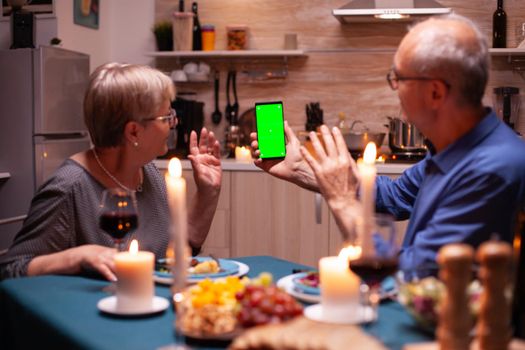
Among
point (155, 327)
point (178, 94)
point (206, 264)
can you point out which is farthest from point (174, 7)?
point (155, 327)

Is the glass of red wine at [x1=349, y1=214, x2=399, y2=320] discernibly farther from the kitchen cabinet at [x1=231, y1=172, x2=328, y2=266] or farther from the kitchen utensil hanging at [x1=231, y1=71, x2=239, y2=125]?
the kitchen utensil hanging at [x1=231, y1=71, x2=239, y2=125]

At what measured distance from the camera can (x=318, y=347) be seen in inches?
44.2

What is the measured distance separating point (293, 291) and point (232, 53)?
130 inches

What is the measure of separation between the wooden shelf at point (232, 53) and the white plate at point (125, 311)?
3276mm

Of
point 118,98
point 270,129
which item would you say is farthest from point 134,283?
point 270,129

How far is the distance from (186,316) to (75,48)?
3708 mm

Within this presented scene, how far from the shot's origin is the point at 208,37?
5.01 metres

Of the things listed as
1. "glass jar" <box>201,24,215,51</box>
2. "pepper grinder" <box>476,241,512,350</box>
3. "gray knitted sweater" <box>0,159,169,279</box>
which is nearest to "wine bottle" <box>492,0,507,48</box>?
"glass jar" <box>201,24,215,51</box>

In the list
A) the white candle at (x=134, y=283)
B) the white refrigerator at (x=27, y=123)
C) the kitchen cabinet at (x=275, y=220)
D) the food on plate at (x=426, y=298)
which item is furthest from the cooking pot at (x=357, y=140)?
the food on plate at (x=426, y=298)

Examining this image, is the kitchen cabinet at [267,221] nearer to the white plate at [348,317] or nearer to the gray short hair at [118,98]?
the gray short hair at [118,98]

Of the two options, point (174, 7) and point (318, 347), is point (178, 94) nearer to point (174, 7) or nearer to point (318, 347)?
point (174, 7)

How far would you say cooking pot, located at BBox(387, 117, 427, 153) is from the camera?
444cm

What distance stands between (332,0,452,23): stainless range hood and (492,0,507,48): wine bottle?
0.39m

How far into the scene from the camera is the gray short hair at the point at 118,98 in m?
→ 2.35
